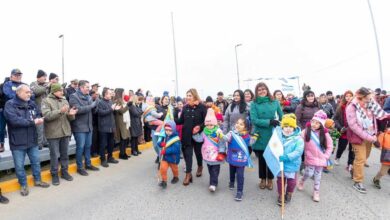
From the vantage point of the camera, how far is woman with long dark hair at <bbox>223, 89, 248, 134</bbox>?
5302 millimetres

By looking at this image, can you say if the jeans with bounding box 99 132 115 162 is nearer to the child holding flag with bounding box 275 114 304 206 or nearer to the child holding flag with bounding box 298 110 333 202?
the child holding flag with bounding box 275 114 304 206

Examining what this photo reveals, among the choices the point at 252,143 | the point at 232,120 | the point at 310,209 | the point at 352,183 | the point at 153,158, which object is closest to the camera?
the point at 310,209

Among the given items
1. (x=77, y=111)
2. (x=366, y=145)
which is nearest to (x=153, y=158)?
(x=77, y=111)

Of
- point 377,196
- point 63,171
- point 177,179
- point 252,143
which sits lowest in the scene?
point 377,196

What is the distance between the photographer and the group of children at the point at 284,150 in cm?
397

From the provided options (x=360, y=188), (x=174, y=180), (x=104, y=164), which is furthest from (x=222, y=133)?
(x=104, y=164)

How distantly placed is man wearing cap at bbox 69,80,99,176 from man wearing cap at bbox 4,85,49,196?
90 centimetres

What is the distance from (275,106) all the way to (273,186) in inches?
62.0

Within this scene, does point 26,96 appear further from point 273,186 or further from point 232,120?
point 273,186

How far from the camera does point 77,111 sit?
17.0 ft

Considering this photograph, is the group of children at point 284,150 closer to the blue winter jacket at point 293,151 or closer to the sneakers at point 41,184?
the blue winter jacket at point 293,151

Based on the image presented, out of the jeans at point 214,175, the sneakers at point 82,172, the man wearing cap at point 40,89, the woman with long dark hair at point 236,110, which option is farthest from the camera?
the man wearing cap at point 40,89

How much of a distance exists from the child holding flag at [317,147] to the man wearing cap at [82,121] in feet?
14.8

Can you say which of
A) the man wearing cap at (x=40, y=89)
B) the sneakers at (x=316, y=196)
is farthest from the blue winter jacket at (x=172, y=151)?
the man wearing cap at (x=40, y=89)
